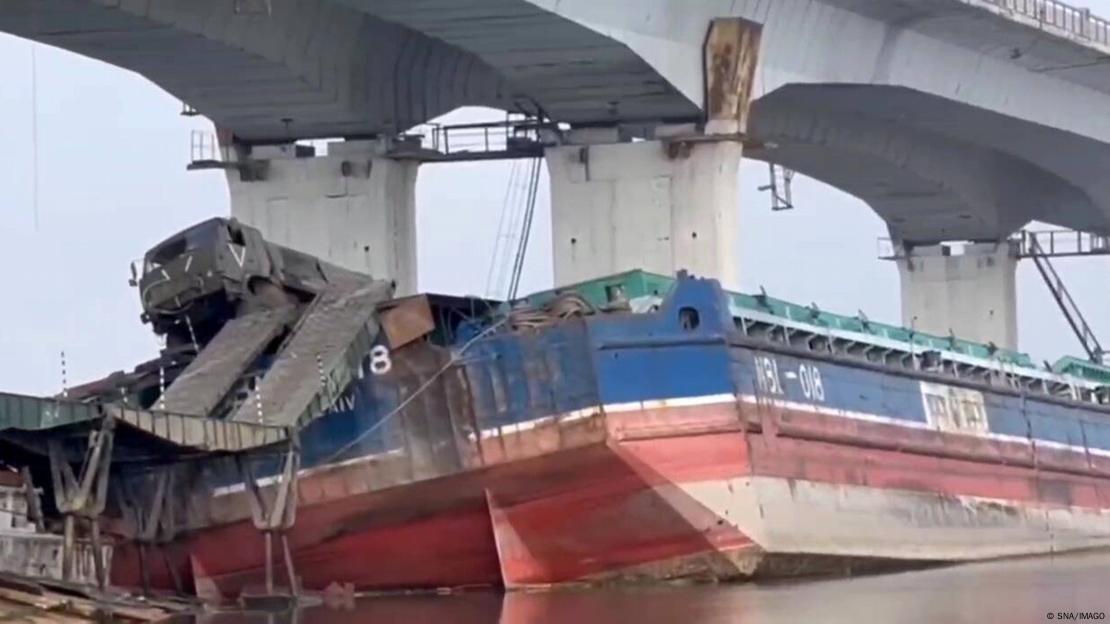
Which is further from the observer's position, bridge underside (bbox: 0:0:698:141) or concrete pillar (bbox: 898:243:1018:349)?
concrete pillar (bbox: 898:243:1018:349)

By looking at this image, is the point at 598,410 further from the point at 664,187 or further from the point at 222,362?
the point at 664,187

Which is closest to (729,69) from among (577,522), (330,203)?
(330,203)

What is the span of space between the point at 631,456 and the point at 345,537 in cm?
379

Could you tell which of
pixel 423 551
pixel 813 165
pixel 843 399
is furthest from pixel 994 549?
pixel 813 165

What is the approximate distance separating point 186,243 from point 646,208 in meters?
9.44

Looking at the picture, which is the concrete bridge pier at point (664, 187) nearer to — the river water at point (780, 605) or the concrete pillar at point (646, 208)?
the concrete pillar at point (646, 208)

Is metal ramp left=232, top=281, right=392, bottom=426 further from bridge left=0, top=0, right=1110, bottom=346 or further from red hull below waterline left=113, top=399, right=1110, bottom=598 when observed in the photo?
bridge left=0, top=0, right=1110, bottom=346

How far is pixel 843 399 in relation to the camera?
3472 centimetres

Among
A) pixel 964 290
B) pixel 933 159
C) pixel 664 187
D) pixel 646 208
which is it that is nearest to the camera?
pixel 664 187

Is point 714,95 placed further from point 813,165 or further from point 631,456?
point 813,165

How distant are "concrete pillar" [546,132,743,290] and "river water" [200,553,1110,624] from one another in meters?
8.26

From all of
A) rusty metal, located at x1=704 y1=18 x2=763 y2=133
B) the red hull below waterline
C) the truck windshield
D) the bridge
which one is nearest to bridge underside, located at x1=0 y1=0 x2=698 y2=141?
the bridge

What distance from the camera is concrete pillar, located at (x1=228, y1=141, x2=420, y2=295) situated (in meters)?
41.9

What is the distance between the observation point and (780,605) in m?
26.8
